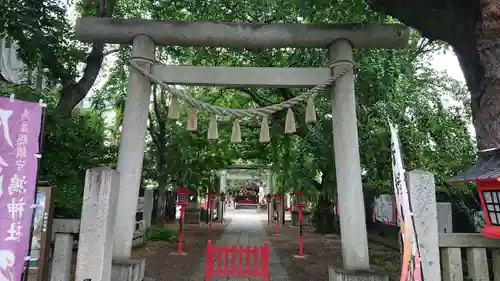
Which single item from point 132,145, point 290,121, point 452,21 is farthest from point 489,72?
point 132,145

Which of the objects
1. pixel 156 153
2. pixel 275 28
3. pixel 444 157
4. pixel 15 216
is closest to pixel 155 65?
pixel 275 28

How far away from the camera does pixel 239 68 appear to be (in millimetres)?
6438

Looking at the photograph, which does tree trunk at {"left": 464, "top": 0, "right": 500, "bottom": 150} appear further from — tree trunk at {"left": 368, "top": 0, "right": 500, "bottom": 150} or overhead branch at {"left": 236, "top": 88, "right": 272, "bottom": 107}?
overhead branch at {"left": 236, "top": 88, "right": 272, "bottom": 107}

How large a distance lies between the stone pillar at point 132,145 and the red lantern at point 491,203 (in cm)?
488

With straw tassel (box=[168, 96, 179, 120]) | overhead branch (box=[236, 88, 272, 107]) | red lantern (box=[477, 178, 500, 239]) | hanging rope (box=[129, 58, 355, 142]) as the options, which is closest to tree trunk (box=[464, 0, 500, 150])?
red lantern (box=[477, 178, 500, 239])

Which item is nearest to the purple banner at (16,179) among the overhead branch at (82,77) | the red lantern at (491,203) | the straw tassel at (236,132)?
A: the straw tassel at (236,132)

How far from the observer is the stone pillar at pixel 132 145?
229 inches

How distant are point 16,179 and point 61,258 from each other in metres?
1.22

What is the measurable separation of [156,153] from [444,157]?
463 inches

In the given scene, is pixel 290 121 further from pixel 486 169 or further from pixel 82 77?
pixel 82 77

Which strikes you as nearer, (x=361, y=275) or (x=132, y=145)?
(x=361, y=275)

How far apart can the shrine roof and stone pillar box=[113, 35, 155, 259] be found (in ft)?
15.2

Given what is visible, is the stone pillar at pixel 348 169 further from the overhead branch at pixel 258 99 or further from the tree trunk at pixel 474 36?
the overhead branch at pixel 258 99

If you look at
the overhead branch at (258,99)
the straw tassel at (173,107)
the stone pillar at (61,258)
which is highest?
the overhead branch at (258,99)
